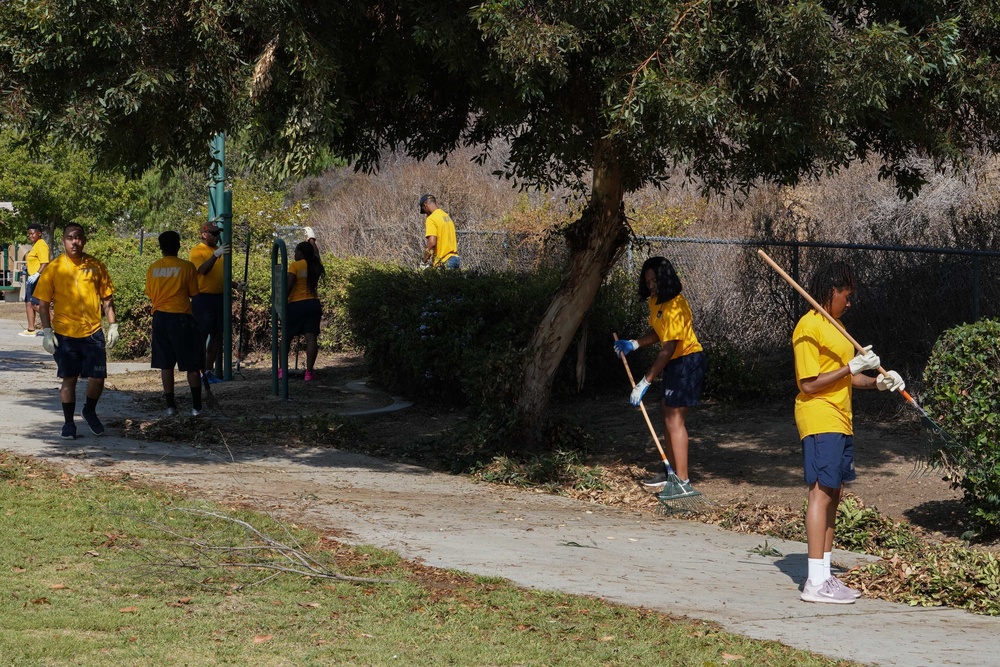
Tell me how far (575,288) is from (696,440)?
6.84 feet

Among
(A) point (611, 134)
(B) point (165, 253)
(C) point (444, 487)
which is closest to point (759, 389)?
(C) point (444, 487)

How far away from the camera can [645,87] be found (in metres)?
7.62

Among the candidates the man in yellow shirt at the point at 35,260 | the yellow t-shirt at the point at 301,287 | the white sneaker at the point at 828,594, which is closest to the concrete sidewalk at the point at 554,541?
the white sneaker at the point at 828,594

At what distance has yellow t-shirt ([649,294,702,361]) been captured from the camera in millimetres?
8836

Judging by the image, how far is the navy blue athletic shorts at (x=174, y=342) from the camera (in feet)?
36.1

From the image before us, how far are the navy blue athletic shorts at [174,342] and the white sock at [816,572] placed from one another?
21.5ft

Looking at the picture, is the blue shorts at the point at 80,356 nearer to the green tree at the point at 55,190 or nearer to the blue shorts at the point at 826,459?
the blue shorts at the point at 826,459


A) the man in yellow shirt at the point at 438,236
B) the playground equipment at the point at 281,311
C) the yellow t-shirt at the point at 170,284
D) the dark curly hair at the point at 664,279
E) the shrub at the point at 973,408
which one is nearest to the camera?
the shrub at the point at 973,408

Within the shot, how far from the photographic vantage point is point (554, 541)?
7.56 metres

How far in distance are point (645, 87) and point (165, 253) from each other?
211 inches

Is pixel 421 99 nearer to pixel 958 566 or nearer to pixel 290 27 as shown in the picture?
pixel 290 27

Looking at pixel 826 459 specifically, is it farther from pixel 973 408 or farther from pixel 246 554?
pixel 246 554

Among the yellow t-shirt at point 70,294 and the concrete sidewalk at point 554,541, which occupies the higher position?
the yellow t-shirt at point 70,294

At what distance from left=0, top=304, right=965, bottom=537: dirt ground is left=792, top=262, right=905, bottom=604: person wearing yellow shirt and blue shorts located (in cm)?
190
